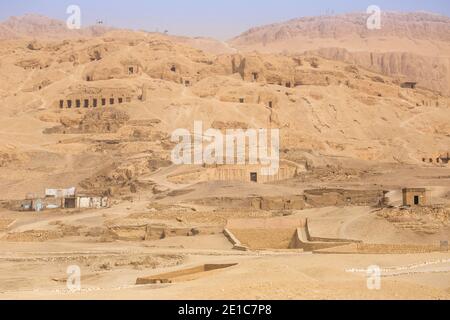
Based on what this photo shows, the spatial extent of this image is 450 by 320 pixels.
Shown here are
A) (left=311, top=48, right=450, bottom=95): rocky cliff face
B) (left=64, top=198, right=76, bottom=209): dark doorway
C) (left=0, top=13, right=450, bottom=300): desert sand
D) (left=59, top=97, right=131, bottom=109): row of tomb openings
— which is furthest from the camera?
(left=311, top=48, right=450, bottom=95): rocky cliff face

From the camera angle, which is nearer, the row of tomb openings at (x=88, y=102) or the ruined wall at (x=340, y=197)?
the ruined wall at (x=340, y=197)

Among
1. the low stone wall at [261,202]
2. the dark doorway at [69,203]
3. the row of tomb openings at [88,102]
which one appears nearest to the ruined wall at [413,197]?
the low stone wall at [261,202]

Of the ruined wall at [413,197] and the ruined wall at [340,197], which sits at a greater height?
the ruined wall at [413,197]

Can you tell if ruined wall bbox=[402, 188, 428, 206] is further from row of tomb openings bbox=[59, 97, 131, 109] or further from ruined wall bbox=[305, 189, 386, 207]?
row of tomb openings bbox=[59, 97, 131, 109]

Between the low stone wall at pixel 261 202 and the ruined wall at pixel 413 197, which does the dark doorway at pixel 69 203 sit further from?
the ruined wall at pixel 413 197

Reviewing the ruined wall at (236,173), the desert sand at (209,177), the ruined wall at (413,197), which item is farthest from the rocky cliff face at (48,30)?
the ruined wall at (413,197)

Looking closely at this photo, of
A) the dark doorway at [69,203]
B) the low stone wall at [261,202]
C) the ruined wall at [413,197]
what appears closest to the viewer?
the ruined wall at [413,197]

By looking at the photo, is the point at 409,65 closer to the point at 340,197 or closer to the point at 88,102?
the point at 88,102

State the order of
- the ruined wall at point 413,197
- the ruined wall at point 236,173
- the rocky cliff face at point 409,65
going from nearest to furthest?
1. the ruined wall at point 413,197
2. the ruined wall at point 236,173
3. the rocky cliff face at point 409,65

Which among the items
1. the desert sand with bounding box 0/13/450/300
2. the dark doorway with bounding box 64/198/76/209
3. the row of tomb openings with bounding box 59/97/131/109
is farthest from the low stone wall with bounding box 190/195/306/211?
the row of tomb openings with bounding box 59/97/131/109

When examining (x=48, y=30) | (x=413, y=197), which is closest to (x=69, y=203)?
(x=413, y=197)

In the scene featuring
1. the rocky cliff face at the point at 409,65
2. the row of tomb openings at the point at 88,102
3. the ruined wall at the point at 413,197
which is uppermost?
the rocky cliff face at the point at 409,65
